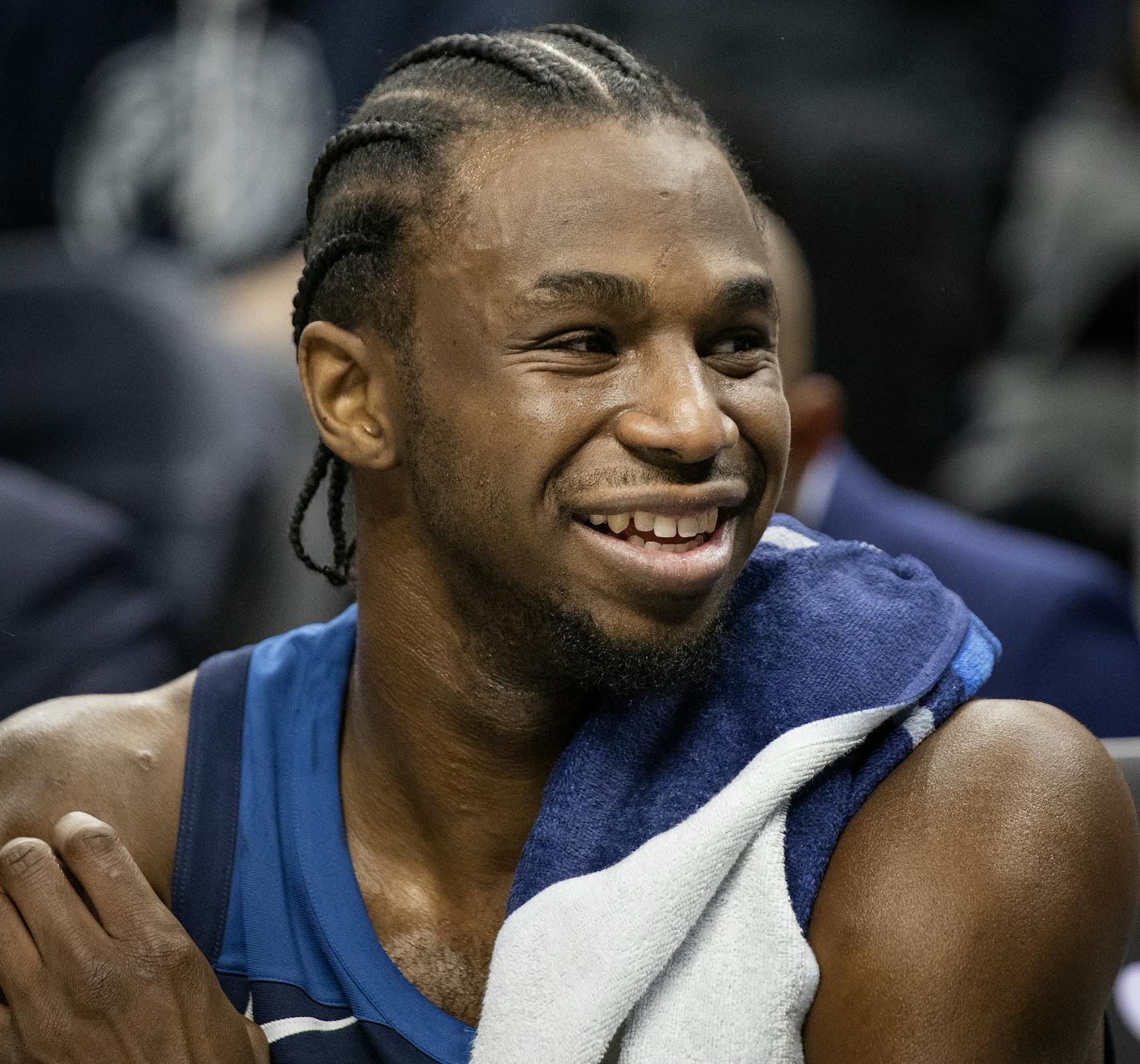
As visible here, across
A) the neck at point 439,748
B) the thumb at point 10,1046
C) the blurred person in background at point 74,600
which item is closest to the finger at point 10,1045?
the thumb at point 10,1046

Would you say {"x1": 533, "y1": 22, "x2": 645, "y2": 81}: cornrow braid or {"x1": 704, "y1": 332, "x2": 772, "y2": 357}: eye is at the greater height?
{"x1": 533, "y1": 22, "x2": 645, "y2": 81}: cornrow braid

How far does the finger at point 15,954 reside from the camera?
133 centimetres

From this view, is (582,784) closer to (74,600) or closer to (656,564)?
(656,564)

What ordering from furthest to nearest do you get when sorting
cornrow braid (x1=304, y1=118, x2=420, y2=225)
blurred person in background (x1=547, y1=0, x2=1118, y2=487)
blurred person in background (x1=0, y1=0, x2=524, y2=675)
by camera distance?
blurred person in background (x1=547, y1=0, x2=1118, y2=487), blurred person in background (x1=0, y1=0, x2=524, y2=675), cornrow braid (x1=304, y1=118, x2=420, y2=225)

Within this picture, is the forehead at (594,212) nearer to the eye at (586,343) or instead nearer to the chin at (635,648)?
Answer: the eye at (586,343)

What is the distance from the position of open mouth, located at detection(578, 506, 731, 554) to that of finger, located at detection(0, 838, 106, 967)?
49 cm

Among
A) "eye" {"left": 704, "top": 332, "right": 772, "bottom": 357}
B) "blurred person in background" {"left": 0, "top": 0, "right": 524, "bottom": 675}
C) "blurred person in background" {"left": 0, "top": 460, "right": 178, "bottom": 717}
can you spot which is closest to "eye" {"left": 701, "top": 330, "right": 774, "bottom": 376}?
"eye" {"left": 704, "top": 332, "right": 772, "bottom": 357}

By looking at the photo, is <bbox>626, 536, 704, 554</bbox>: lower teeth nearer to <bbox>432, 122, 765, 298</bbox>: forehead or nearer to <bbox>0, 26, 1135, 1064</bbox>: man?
<bbox>0, 26, 1135, 1064</bbox>: man

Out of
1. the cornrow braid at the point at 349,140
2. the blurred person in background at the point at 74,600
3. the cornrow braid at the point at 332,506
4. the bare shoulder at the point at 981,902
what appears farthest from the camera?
the blurred person in background at the point at 74,600

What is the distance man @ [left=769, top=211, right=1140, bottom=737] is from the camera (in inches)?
88.3

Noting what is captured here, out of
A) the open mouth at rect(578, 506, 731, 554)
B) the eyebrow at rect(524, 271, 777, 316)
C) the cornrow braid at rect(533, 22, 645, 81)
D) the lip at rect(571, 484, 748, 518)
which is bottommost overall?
the open mouth at rect(578, 506, 731, 554)

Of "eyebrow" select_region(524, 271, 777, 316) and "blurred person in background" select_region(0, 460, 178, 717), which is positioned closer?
"eyebrow" select_region(524, 271, 777, 316)

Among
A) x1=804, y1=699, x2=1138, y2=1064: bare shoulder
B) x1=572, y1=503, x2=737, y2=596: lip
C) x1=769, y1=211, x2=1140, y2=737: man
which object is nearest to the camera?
x1=804, y1=699, x2=1138, y2=1064: bare shoulder

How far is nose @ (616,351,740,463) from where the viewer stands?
1.28m
